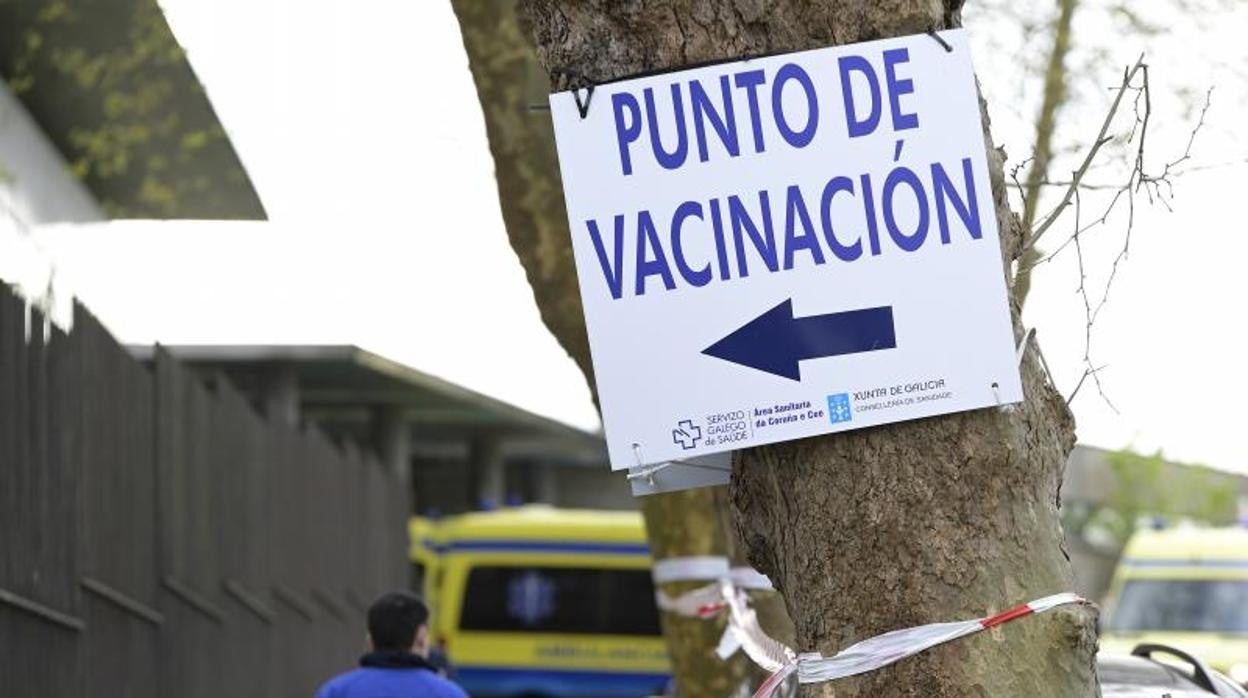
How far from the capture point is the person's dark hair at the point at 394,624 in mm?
8875

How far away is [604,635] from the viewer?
3130cm

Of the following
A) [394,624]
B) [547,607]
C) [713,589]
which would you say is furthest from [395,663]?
[547,607]

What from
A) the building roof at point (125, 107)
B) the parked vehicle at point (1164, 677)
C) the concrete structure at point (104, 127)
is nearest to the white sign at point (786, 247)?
the parked vehicle at point (1164, 677)

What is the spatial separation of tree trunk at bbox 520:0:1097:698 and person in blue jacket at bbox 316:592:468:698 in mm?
3926

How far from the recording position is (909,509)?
4707mm

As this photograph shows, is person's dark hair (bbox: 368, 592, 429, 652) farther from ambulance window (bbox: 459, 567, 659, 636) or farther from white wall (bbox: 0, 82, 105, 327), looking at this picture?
ambulance window (bbox: 459, 567, 659, 636)

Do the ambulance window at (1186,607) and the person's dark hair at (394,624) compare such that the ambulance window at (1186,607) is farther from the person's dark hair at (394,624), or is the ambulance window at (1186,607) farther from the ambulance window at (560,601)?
the person's dark hair at (394,624)

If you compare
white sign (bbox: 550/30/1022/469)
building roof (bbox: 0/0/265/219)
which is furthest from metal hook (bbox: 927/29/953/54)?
building roof (bbox: 0/0/265/219)

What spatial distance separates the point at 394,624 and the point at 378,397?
134ft

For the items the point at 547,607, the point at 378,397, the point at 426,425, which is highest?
the point at 426,425

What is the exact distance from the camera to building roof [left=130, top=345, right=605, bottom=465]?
4028 cm

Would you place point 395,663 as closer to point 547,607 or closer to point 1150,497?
point 547,607

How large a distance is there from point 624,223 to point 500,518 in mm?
27331

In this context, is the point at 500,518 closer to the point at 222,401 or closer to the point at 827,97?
the point at 222,401
